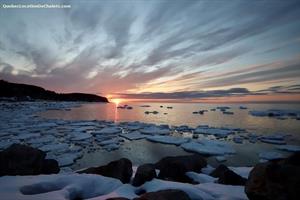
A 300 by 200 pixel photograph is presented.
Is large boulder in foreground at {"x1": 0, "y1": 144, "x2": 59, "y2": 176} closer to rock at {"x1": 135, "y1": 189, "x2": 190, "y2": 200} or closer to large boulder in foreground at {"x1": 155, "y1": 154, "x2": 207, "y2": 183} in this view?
large boulder in foreground at {"x1": 155, "y1": 154, "x2": 207, "y2": 183}

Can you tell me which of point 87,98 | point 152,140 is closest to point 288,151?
point 152,140

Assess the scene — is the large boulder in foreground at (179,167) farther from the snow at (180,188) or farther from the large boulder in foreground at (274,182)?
the large boulder in foreground at (274,182)

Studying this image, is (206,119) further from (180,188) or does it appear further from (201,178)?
(180,188)

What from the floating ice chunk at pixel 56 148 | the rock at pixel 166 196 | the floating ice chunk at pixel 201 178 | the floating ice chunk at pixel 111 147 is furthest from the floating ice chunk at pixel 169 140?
the rock at pixel 166 196

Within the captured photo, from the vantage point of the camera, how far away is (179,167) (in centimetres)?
714

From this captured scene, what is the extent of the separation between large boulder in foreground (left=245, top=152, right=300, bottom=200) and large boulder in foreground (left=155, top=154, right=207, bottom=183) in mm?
2915

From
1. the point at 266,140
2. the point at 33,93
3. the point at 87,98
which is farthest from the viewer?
the point at 87,98

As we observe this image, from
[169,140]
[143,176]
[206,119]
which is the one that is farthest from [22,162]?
[206,119]

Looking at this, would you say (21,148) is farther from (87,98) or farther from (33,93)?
(87,98)

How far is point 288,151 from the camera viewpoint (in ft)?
41.7

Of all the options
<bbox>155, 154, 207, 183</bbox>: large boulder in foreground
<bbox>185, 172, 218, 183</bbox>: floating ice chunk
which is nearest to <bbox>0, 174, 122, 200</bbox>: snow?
<bbox>155, 154, 207, 183</bbox>: large boulder in foreground

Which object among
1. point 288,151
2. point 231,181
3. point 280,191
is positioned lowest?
point 288,151

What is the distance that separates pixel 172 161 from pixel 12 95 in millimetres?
99311

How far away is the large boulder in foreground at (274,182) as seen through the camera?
3.70 metres
